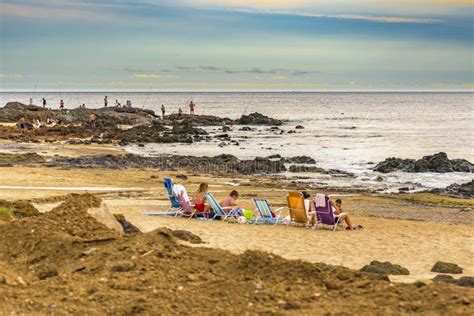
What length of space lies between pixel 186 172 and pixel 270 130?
38.3m

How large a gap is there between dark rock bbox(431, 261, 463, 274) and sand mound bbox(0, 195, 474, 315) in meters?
3.37

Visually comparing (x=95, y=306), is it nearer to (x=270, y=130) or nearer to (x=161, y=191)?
(x=161, y=191)

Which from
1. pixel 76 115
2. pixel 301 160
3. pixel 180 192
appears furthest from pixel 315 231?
pixel 76 115

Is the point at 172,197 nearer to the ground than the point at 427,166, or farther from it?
farther from it

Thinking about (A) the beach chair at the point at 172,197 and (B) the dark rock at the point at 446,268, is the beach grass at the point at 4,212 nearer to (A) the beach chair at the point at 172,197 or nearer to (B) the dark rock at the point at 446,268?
(A) the beach chair at the point at 172,197

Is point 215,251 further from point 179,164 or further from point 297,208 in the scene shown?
point 179,164

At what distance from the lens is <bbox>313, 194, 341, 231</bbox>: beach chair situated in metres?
16.8

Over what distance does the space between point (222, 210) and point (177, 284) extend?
29.4 feet

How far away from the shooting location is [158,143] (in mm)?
48469

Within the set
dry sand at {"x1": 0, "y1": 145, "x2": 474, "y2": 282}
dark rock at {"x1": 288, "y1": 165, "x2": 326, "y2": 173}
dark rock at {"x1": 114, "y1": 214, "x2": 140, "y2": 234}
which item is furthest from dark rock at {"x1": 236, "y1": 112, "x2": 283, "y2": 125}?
dark rock at {"x1": 114, "y1": 214, "x2": 140, "y2": 234}

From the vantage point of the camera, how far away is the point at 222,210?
17.5 m

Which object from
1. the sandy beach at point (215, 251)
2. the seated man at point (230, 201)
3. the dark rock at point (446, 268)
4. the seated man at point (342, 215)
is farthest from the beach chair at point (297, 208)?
the dark rock at point (446, 268)

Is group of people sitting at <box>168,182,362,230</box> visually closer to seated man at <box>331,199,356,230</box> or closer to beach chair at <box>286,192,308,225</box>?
seated man at <box>331,199,356,230</box>

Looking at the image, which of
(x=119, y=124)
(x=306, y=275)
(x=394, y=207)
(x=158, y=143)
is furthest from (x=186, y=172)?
(x=119, y=124)
